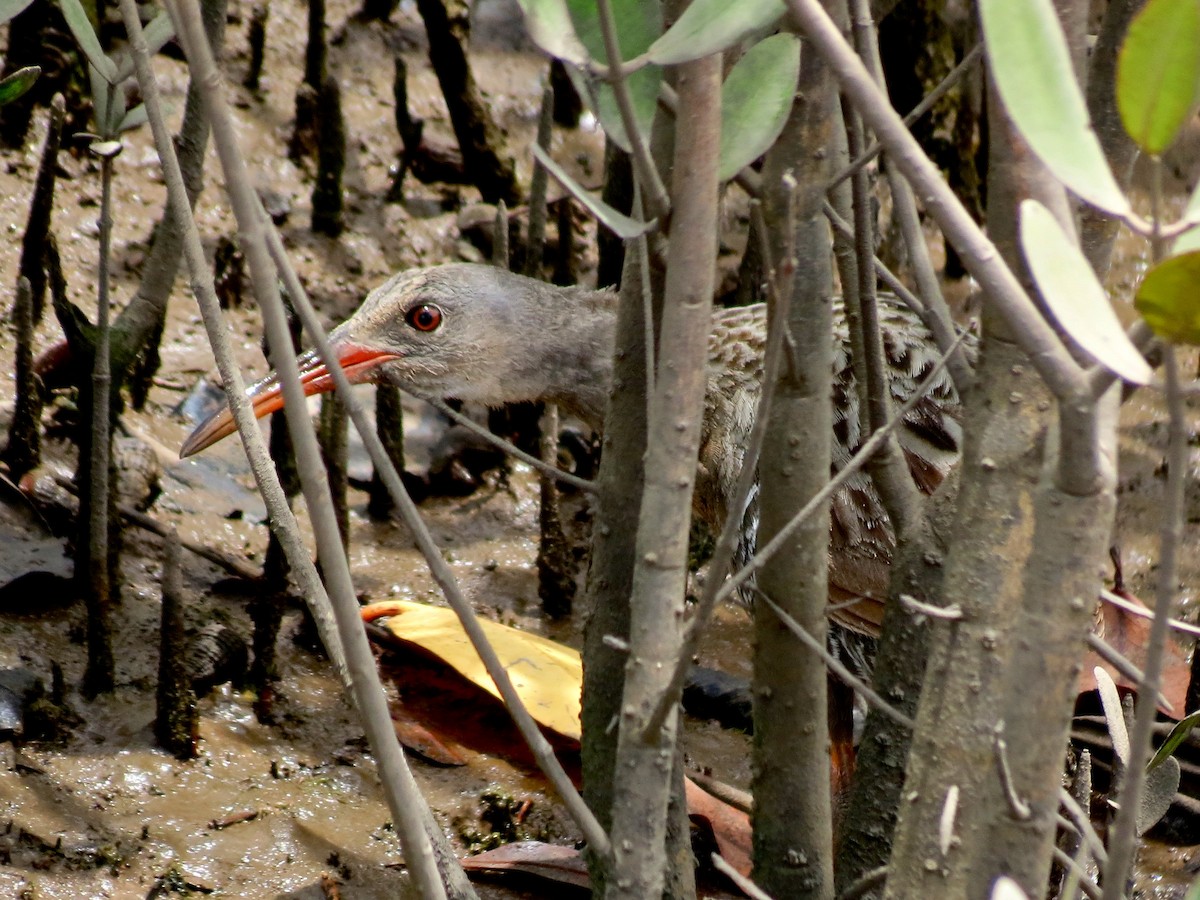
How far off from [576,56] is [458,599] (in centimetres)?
52

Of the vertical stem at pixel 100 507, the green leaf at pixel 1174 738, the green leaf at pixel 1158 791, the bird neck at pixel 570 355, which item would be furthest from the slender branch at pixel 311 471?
the bird neck at pixel 570 355

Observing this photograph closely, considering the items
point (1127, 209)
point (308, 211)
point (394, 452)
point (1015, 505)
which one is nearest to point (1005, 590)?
point (1015, 505)

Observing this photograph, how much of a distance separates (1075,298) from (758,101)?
0.52 metres

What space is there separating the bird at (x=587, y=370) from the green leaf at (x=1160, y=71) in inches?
88.5

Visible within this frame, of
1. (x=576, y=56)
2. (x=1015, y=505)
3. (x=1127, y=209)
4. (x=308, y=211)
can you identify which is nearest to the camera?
(x=1127, y=209)

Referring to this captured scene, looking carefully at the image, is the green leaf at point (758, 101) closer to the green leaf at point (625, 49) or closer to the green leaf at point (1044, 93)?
the green leaf at point (625, 49)

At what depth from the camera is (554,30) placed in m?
1.19

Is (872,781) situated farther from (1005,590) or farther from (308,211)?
(308,211)

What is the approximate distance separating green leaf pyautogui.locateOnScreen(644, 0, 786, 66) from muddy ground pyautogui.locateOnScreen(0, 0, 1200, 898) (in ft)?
6.38

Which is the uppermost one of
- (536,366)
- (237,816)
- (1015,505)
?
(1015,505)

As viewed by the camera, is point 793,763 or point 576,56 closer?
point 576,56

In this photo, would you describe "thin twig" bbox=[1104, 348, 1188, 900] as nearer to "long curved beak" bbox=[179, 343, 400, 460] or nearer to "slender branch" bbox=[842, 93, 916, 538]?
"slender branch" bbox=[842, 93, 916, 538]

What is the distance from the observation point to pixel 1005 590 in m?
1.24

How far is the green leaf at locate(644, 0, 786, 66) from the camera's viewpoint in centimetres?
114
